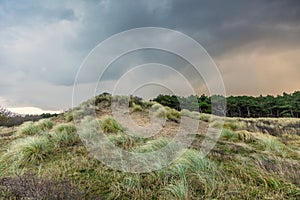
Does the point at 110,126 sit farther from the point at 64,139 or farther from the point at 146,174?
the point at 146,174

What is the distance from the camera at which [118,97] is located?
43.5 feet

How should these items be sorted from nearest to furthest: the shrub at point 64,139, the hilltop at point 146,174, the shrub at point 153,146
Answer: the hilltop at point 146,174 < the shrub at point 153,146 < the shrub at point 64,139

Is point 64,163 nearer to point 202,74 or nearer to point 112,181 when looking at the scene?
point 112,181

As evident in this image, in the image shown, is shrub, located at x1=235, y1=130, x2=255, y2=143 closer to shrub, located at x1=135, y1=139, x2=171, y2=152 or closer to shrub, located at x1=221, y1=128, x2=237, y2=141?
shrub, located at x1=221, y1=128, x2=237, y2=141

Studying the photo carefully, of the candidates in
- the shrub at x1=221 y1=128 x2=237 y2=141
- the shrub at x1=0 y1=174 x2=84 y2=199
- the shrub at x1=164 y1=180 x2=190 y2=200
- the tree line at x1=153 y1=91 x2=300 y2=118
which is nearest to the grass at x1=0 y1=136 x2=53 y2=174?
the shrub at x1=0 y1=174 x2=84 y2=199

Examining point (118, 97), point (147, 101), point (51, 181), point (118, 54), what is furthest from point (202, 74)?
point (147, 101)

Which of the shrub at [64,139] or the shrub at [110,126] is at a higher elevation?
the shrub at [110,126]

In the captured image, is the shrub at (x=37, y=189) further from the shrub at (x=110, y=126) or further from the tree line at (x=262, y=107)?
the tree line at (x=262, y=107)

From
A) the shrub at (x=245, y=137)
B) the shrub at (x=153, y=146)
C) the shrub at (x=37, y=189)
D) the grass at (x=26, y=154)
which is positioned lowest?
the shrub at (x=37, y=189)

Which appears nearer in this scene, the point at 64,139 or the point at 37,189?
the point at 37,189

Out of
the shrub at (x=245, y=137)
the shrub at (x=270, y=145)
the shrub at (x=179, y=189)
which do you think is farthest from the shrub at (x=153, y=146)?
the shrub at (x=245, y=137)

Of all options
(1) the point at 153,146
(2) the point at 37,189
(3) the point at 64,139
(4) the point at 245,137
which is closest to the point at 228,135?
(4) the point at 245,137

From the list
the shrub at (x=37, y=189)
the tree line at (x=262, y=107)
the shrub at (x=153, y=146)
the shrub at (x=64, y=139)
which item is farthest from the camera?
the tree line at (x=262, y=107)

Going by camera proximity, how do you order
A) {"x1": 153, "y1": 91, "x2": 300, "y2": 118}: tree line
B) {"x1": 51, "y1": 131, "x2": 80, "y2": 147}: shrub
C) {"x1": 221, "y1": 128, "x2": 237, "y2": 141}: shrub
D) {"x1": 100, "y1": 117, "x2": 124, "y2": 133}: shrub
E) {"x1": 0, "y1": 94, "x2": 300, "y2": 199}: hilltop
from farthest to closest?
{"x1": 153, "y1": 91, "x2": 300, "y2": 118}: tree line < {"x1": 221, "y1": 128, "x2": 237, "y2": 141}: shrub < {"x1": 100, "y1": 117, "x2": 124, "y2": 133}: shrub < {"x1": 51, "y1": 131, "x2": 80, "y2": 147}: shrub < {"x1": 0, "y1": 94, "x2": 300, "y2": 199}: hilltop
